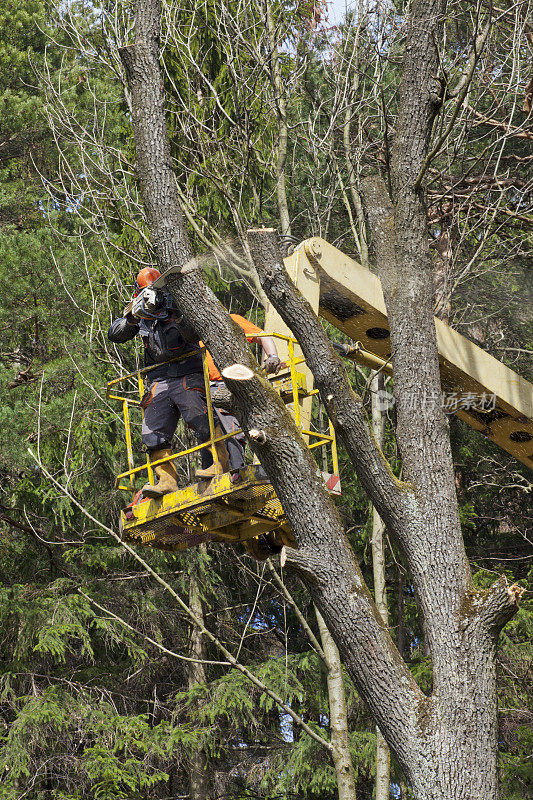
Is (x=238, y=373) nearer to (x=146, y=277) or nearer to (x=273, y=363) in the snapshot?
(x=273, y=363)

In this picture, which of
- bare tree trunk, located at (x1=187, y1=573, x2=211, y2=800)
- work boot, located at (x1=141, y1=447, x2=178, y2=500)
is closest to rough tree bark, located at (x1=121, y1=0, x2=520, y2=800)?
work boot, located at (x1=141, y1=447, x2=178, y2=500)

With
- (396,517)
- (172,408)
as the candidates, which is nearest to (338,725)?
Result: (172,408)

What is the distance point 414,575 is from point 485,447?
10341 millimetres

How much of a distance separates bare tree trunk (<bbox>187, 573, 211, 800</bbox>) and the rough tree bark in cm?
759

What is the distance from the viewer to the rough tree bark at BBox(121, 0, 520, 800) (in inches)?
167

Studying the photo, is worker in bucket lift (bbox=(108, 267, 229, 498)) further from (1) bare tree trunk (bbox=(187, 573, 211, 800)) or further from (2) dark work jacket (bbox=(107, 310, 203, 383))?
(1) bare tree trunk (bbox=(187, 573, 211, 800))

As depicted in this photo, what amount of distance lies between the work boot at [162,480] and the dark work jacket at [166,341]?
1.63ft

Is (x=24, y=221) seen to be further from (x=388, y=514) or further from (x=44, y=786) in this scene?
(x=388, y=514)

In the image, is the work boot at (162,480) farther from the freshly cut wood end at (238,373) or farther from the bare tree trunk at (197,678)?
the bare tree trunk at (197,678)

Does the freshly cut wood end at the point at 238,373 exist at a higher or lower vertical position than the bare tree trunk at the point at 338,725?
higher

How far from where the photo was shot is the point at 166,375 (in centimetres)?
610

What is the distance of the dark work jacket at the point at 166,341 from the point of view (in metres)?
5.88

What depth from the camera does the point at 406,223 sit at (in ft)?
17.6

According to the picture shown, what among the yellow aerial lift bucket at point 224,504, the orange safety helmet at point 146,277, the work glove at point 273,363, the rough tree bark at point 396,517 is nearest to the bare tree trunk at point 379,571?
the yellow aerial lift bucket at point 224,504
